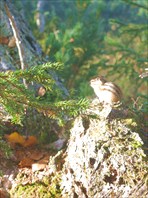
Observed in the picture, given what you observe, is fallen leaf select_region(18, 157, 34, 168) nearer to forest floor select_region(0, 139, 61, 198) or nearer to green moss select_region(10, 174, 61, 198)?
forest floor select_region(0, 139, 61, 198)

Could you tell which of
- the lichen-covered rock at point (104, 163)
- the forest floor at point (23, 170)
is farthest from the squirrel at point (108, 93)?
the forest floor at point (23, 170)

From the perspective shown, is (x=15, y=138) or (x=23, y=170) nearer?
(x=23, y=170)

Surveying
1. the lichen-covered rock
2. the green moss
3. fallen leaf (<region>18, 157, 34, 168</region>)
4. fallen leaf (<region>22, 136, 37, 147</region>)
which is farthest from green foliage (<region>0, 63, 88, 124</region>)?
fallen leaf (<region>22, 136, 37, 147</region>)

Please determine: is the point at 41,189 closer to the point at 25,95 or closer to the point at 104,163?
the point at 104,163

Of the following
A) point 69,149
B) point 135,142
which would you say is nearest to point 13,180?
point 69,149

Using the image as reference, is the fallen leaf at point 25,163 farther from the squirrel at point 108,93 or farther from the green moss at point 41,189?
the squirrel at point 108,93

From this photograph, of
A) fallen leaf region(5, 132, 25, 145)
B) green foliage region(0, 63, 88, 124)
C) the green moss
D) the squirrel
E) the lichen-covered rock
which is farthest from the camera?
fallen leaf region(5, 132, 25, 145)

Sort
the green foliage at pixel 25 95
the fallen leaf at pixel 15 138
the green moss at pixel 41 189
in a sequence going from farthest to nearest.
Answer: the fallen leaf at pixel 15 138
the green moss at pixel 41 189
the green foliage at pixel 25 95

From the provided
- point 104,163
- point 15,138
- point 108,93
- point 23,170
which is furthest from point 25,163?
point 108,93
